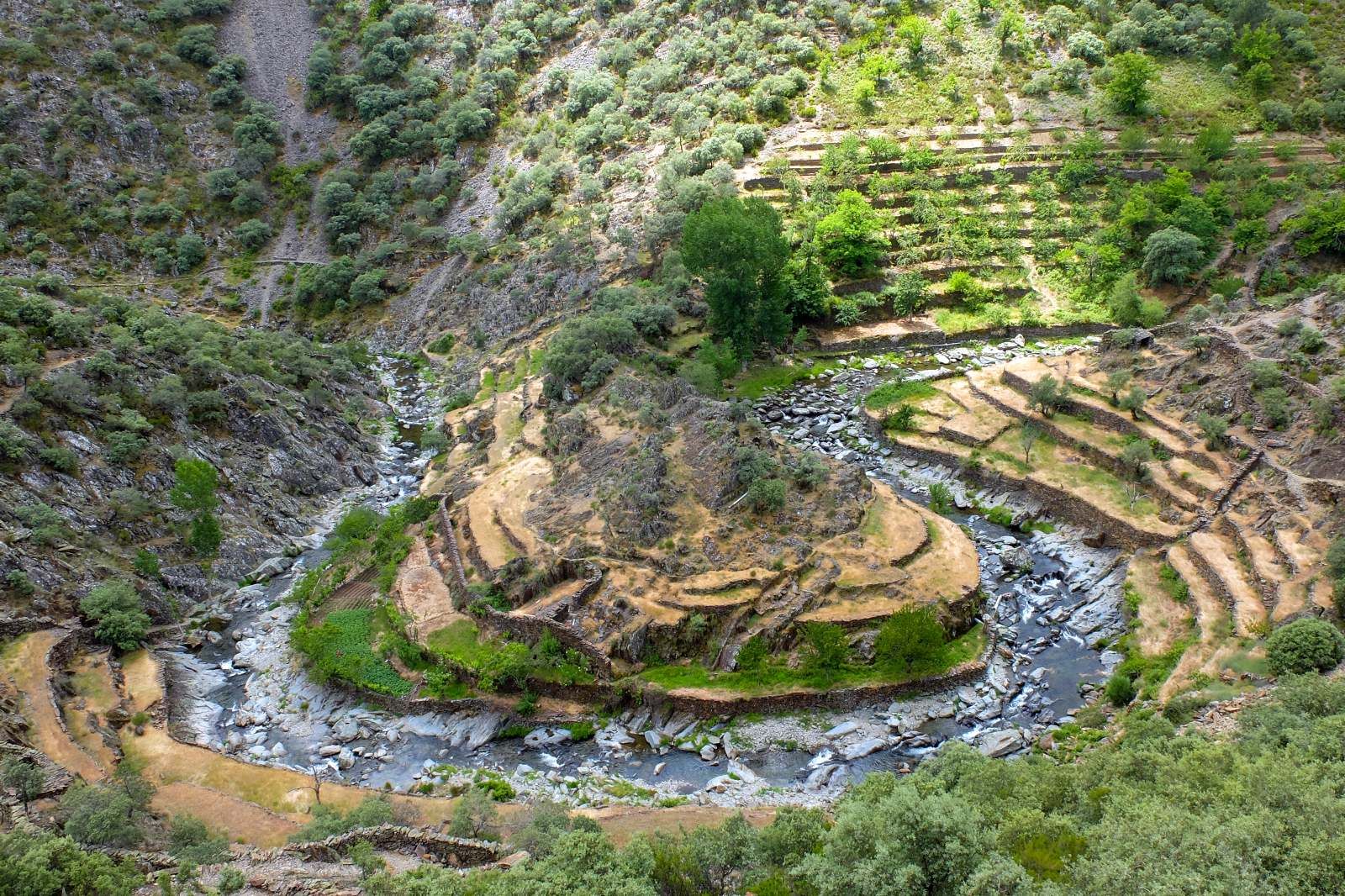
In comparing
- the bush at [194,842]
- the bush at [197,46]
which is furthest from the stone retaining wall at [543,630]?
the bush at [197,46]

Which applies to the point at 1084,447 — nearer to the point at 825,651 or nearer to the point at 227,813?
the point at 825,651

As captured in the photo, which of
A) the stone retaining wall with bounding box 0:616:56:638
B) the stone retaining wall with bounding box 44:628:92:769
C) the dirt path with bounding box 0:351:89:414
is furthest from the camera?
the dirt path with bounding box 0:351:89:414

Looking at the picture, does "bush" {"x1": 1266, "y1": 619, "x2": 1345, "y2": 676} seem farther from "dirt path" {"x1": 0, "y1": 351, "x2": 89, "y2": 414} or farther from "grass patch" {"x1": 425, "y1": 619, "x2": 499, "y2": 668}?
"dirt path" {"x1": 0, "y1": 351, "x2": 89, "y2": 414}

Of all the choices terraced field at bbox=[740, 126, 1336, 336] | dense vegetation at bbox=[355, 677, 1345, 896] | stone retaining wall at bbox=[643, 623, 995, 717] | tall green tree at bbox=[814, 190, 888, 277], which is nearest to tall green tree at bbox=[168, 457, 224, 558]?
stone retaining wall at bbox=[643, 623, 995, 717]

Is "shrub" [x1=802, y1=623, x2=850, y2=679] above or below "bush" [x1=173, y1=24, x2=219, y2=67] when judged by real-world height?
below

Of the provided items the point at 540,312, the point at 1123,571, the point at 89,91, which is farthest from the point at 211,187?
the point at 1123,571

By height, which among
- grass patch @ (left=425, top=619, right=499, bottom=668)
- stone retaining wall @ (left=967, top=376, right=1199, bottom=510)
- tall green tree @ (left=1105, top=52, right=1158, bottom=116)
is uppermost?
tall green tree @ (left=1105, top=52, right=1158, bottom=116)
